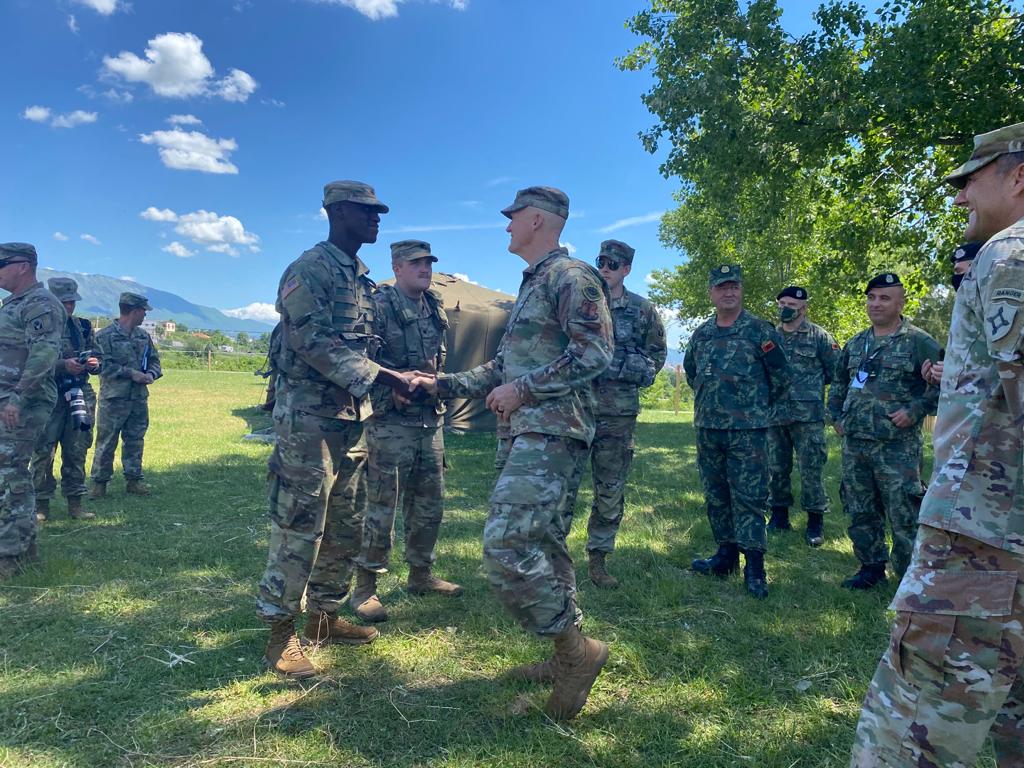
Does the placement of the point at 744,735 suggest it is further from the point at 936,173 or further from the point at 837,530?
the point at 936,173

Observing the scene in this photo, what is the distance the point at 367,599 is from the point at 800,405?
4622mm

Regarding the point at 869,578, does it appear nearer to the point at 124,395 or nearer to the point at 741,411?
the point at 741,411

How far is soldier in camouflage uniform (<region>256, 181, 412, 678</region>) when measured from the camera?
324cm

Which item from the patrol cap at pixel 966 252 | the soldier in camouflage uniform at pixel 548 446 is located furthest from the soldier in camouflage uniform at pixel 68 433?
the patrol cap at pixel 966 252

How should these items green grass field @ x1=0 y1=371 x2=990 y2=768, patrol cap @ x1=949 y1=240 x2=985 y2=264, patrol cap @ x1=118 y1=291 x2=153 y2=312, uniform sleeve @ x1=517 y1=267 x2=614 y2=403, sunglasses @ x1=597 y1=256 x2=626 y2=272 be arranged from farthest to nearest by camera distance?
patrol cap @ x1=118 y1=291 x2=153 y2=312, sunglasses @ x1=597 y1=256 x2=626 y2=272, patrol cap @ x1=949 y1=240 x2=985 y2=264, uniform sleeve @ x1=517 y1=267 x2=614 y2=403, green grass field @ x1=0 y1=371 x2=990 y2=768

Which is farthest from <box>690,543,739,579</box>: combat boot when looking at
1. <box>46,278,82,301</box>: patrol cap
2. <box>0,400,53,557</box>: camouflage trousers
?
<box>46,278,82,301</box>: patrol cap

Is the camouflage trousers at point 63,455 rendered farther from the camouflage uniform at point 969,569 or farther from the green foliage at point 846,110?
the green foliage at point 846,110

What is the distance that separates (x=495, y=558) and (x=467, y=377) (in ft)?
3.71

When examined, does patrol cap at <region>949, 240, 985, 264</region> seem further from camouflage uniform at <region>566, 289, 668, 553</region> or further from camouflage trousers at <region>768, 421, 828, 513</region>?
camouflage trousers at <region>768, 421, 828, 513</region>

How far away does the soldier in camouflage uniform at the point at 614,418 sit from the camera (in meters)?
4.66

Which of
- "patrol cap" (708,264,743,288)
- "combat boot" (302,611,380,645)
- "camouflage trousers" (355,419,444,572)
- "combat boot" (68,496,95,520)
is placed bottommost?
"combat boot" (68,496,95,520)

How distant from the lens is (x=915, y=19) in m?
8.84

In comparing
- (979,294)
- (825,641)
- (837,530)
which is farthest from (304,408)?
(837,530)

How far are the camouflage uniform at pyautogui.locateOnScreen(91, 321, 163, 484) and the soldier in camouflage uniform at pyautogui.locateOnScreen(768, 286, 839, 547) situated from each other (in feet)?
23.2
